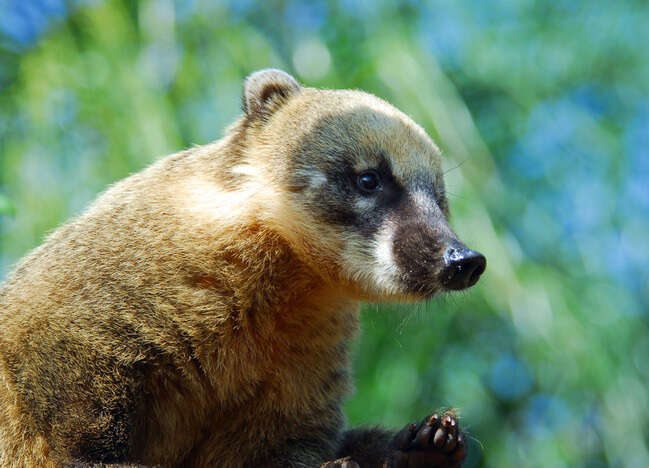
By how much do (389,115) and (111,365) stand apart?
1.87 meters

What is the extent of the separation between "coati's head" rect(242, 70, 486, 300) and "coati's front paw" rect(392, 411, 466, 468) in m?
0.58

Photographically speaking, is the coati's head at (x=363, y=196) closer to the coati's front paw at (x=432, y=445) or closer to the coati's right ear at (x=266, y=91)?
the coati's right ear at (x=266, y=91)

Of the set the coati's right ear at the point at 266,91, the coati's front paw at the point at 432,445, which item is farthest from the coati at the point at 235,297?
the coati's right ear at the point at 266,91

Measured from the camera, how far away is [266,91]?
424 centimetres

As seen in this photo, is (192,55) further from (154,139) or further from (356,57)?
(356,57)

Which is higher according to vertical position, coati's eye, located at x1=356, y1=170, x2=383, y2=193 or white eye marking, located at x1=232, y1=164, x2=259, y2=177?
coati's eye, located at x1=356, y1=170, x2=383, y2=193

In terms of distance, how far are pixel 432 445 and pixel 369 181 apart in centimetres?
127

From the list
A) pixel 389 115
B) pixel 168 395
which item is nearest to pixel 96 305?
pixel 168 395

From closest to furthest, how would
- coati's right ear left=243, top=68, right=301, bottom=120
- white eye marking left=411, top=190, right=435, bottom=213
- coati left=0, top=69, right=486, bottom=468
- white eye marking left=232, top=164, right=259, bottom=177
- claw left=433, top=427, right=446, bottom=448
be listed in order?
coati left=0, top=69, right=486, bottom=468
claw left=433, top=427, right=446, bottom=448
white eye marking left=411, top=190, right=435, bottom=213
white eye marking left=232, top=164, right=259, bottom=177
coati's right ear left=243, top=68, right=301, bottom=120

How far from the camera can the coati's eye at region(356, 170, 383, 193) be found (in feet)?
12.1

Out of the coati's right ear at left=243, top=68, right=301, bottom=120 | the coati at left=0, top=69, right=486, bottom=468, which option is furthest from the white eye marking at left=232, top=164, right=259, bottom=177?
the coati's right ear at left=243, top=68, right=301, bottom=120

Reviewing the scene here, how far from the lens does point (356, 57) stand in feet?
23.6

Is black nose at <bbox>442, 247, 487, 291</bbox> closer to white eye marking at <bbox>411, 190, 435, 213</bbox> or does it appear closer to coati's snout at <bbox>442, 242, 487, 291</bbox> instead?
coati's snout at <bbox>442, 242, 487, 291</bbox>

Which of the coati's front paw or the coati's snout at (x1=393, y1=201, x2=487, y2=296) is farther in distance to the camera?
the coati's front paw
